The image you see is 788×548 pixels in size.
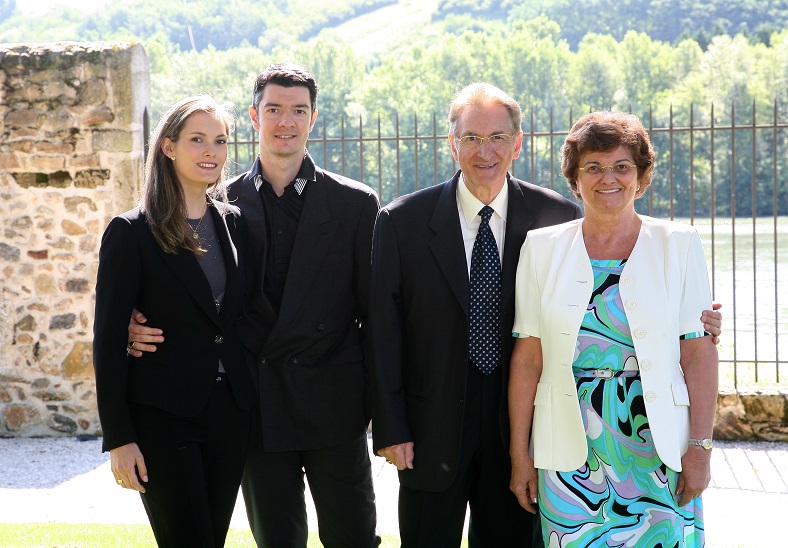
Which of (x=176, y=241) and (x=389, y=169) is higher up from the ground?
(x=389, y=169)

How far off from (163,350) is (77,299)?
14.0 ft

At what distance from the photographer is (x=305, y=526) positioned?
3.47m

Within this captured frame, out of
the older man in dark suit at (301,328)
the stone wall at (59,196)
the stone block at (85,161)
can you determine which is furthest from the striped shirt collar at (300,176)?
the stone block at (85,161)

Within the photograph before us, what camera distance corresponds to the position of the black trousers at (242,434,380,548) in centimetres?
338

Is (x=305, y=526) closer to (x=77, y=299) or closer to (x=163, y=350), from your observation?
(x=163, y=350)

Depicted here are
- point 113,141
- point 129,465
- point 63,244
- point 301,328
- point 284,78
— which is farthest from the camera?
point 63,244

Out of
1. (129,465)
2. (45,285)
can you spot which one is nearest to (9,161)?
(45,285)

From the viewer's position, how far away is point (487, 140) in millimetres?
3113

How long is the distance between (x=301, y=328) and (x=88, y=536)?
2.14 metres

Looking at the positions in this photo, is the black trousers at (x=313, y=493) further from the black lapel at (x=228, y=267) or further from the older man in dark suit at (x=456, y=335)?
the black lapel at (x=228, y=267)

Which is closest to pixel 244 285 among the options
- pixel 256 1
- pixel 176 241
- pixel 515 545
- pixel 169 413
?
pixel 176 241

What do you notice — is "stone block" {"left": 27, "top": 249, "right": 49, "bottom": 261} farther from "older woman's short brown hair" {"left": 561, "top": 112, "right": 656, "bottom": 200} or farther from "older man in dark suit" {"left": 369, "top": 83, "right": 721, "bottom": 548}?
"older woman's short brown hair" {"left": 561, "top": 112, "right": 656, "bottom": 200}

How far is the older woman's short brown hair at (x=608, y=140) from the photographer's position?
2.82 meters

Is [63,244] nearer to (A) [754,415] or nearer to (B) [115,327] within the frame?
(B) [115,327]
